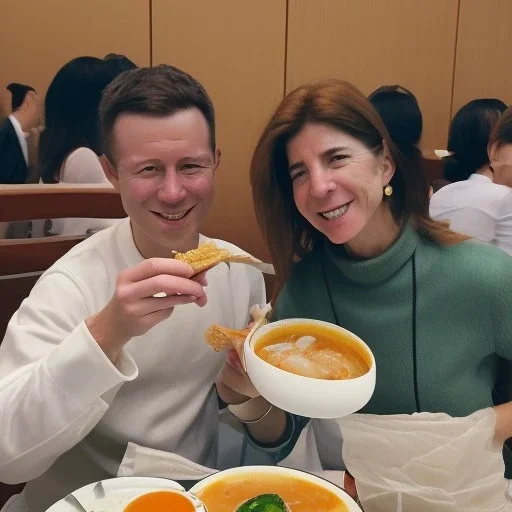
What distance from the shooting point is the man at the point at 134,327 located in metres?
0.71

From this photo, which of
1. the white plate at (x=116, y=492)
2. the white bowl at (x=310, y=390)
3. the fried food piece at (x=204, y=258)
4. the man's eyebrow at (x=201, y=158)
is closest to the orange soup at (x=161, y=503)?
the white plate at (x=116, y=492)

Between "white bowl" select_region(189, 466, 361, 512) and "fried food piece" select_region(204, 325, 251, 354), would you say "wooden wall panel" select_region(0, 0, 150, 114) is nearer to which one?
"fried food piece" select_region(204, 325, 251, 354)

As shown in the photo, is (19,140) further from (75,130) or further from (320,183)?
(320,183)

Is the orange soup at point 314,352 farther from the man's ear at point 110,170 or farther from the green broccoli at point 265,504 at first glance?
the man's ear at point 110,170

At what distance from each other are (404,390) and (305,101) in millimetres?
445

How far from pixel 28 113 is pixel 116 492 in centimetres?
115

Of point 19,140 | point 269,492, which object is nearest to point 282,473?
point 269,492

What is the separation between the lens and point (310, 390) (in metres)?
0.58

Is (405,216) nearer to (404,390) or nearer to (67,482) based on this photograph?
(404,390)

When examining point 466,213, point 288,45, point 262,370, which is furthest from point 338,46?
point 262,370

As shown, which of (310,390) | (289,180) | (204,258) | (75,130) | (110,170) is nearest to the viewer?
(310,390)

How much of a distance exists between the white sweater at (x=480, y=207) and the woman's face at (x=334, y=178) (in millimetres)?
283

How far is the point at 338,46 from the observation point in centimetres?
150

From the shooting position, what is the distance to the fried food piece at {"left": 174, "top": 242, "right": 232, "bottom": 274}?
67 cm
